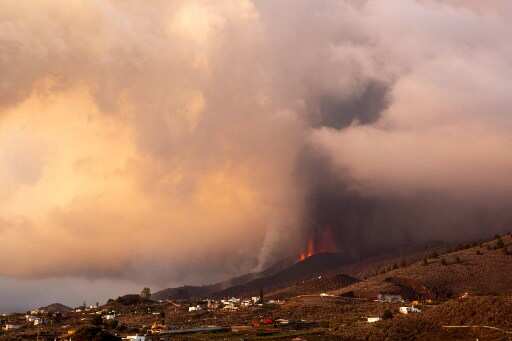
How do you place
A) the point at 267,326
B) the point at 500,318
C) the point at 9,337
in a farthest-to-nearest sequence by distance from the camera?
1. the point at 267,326
2. the point at 9,337
3. the point at 500,318

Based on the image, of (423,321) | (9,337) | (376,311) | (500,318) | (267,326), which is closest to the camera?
(500,318)

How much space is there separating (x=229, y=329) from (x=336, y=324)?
27353mm

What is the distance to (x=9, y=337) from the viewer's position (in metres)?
160

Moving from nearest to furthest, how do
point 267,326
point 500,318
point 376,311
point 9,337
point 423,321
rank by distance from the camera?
point 500,318 < point 423,321 < point 9,337 < point 267,326 < point 376,311

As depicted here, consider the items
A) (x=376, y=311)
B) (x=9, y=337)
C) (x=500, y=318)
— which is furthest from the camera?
(x=376, y=311)

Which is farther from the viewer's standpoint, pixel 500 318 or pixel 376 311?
pixel 376 311

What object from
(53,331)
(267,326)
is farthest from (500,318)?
(53,331)

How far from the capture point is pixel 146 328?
17475 cm

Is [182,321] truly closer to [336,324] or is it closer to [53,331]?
[53,331]

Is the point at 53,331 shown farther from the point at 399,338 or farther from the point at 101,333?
the point at 399,338

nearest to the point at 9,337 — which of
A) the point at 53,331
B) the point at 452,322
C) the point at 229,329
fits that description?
the point at 53,331

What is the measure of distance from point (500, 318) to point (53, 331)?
373 ft

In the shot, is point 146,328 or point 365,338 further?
point 146,328

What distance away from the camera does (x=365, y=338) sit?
135500mm
